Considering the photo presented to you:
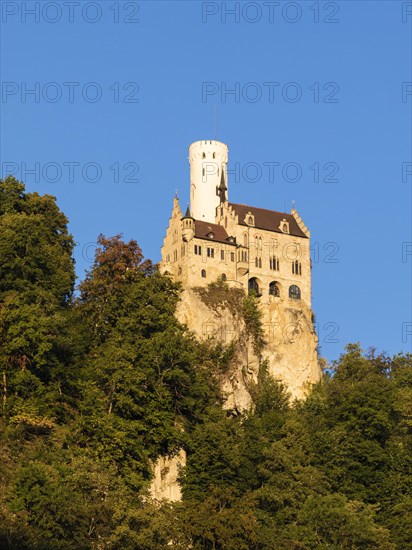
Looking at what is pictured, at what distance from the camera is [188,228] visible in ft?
340

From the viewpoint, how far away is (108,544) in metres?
59.2

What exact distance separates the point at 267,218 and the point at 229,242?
8378 mm

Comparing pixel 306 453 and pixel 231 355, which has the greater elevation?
pixel 231 355

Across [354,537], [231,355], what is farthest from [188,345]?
[354,537]

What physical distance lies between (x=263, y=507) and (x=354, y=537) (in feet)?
21.4

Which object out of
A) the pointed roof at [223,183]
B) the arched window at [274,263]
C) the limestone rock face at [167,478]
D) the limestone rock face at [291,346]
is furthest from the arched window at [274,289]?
the limestone rock face at [167,478]

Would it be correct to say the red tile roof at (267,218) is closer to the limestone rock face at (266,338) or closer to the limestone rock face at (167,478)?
the limestone rock face at (266,338)

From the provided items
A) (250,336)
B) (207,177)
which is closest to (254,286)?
(250,336)

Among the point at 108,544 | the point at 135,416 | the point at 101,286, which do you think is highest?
the point at 101,286

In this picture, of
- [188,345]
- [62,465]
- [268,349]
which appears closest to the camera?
[62,465]

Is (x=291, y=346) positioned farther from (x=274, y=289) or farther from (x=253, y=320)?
(x=274, y=289)

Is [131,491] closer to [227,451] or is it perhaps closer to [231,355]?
[227,451]

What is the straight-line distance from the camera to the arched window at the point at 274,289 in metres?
107

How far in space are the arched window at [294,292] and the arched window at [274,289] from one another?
1.25m
